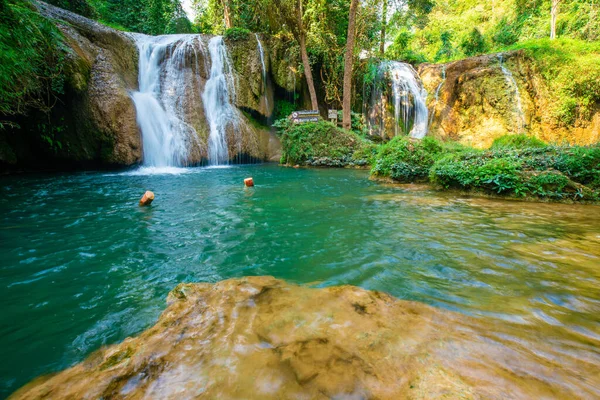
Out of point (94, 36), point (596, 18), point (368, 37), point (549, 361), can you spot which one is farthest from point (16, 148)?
point (596, 18)

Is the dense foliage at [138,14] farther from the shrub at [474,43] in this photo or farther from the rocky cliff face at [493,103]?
the shrub at [474,43]

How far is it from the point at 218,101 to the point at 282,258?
1375 cm

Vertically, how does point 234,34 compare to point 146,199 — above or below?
above

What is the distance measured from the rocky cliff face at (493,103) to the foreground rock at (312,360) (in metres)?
17.6

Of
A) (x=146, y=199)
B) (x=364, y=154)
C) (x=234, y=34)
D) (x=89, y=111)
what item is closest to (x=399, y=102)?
Result: (x=364, y=154)

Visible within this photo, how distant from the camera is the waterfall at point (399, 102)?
17.9m

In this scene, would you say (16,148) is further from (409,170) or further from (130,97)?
(409,170)

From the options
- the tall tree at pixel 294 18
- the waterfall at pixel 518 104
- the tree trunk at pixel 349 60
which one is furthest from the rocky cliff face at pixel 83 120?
the waterfall at pixel 518 104

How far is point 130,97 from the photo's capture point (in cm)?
1181

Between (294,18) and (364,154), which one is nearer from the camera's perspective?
(364,154)

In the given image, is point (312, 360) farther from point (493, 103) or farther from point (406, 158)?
point (493, 103)

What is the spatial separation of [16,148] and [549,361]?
14.5m

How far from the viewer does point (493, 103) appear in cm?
1619

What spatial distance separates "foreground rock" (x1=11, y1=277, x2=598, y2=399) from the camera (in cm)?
122
